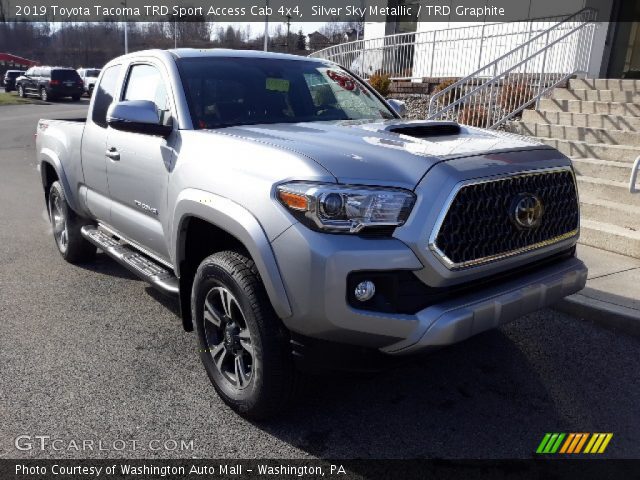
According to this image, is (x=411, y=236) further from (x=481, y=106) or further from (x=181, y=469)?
(x=481, y=106)

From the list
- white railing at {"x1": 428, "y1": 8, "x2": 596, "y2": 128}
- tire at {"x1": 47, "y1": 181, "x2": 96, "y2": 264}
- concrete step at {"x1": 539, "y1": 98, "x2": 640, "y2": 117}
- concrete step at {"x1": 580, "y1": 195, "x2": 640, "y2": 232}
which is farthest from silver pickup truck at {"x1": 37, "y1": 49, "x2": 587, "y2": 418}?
concrete step at {"x1": 539, "y1": 98, "x2": 640, "y2": 117}

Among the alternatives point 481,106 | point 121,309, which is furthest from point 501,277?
point 481,106

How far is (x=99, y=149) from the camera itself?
4.43 metres

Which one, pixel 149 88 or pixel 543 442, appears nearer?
pixel 543 442

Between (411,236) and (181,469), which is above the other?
(411,236)

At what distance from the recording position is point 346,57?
56.3 ft

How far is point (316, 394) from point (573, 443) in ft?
4.56

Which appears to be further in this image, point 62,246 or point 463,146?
point 62,246

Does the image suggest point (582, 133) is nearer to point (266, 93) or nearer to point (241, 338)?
point (266, 93)

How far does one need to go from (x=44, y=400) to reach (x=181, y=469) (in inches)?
41.9

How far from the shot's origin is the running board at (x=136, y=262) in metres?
3.63

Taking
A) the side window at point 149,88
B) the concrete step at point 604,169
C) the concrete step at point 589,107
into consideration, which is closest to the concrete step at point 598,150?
the concrete step at point 604,169

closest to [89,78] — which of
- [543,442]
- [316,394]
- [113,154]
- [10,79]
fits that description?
[10,79]

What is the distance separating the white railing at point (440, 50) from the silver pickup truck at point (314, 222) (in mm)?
9144
